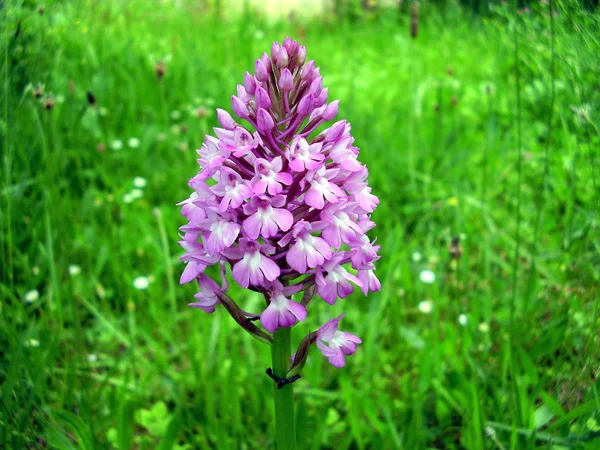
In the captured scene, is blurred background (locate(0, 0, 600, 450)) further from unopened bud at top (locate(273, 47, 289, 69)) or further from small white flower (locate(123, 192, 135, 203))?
unopened bud at top (locate(273, 47, 289, 69))

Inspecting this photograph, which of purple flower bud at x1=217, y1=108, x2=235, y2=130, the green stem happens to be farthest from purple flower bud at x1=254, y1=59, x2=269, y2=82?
the green stem

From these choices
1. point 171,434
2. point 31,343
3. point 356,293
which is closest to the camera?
point 171,434

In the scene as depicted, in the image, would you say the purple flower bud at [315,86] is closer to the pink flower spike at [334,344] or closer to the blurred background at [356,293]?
the pink flower spike at [334,344]

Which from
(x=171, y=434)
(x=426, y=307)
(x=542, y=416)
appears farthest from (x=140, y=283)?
(x=542, y=416)

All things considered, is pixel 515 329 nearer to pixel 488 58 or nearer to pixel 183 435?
pixel 183 435

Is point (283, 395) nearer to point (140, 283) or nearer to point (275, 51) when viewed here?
point (275, 51)

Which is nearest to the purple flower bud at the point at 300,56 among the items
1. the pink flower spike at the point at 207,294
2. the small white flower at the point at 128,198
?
the pink flower spike at the point at 207,294

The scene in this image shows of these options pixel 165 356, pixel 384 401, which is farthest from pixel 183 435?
pixel 384 401
